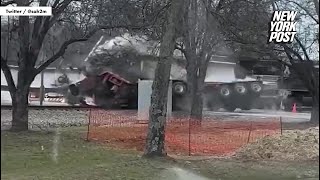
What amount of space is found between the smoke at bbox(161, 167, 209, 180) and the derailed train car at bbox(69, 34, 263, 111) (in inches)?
110

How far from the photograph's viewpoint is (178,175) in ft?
28.8

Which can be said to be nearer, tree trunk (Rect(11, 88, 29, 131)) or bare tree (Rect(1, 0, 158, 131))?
bare tree (Rect(1, 0, 158, 131))

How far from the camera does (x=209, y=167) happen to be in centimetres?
959

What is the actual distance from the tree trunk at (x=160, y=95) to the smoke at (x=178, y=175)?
55.0 inches

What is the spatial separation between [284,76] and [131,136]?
594cm

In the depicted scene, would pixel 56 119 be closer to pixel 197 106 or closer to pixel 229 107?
pixel 197 106

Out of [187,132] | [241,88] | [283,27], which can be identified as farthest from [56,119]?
[283,27]

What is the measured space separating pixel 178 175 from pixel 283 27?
2.76 meters

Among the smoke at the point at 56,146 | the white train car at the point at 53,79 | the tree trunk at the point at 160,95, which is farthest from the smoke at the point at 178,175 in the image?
the white train car at the point at 53,79

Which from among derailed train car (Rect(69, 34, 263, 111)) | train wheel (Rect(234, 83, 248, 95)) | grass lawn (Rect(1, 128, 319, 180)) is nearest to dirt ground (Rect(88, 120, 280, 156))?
derailed train car (Rect(69, 34, 263, 111))

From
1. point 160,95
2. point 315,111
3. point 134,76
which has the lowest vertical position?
point 315,111

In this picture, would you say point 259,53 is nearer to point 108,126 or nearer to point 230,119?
point 230,119

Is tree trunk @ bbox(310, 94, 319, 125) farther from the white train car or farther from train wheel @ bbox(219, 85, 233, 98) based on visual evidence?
the white train car

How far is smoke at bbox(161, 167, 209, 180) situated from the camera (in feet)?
27.8
